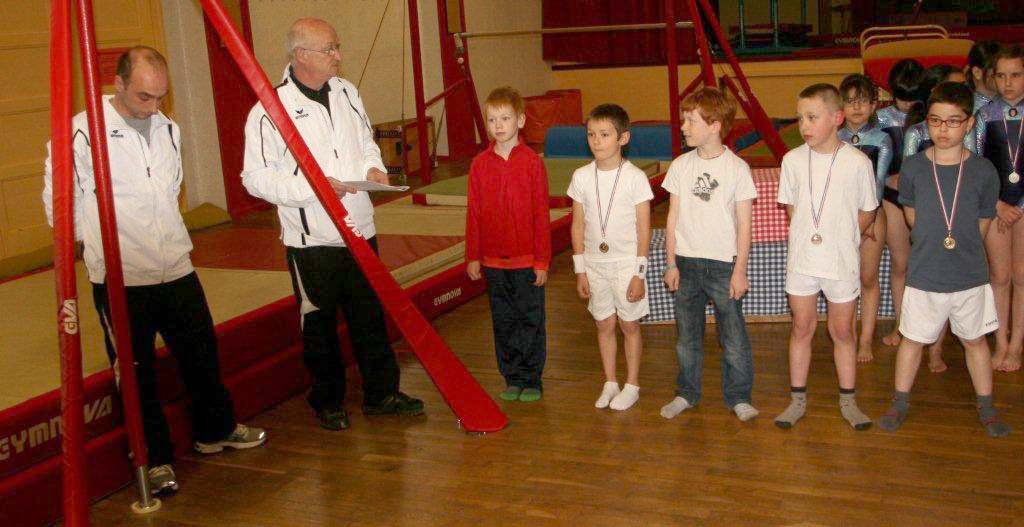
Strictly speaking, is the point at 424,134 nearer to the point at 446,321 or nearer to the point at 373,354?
the point at 446,321

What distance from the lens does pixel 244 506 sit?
126 inches

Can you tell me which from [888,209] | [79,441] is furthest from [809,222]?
[79,441]

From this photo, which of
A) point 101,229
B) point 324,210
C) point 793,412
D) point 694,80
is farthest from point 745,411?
point 694,80

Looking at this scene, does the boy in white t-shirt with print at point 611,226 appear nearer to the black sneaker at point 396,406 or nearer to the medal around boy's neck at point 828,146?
the medal around boy's neck at point 828,146

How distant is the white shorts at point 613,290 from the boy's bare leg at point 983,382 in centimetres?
112

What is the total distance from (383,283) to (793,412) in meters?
1.53

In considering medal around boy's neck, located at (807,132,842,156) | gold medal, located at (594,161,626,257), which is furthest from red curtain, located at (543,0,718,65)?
medal around boy's neck, located at (807,132,842,156)

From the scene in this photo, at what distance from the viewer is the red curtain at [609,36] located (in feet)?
41.4

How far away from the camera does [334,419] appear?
3.78m

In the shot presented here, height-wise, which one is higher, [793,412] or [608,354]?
[608,354]

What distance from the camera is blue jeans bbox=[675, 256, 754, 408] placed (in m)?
3.53

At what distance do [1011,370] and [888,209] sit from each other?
0.79 meters

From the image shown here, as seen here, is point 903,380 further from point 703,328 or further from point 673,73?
point 673,73

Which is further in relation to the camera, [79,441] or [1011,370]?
[1011,370]
